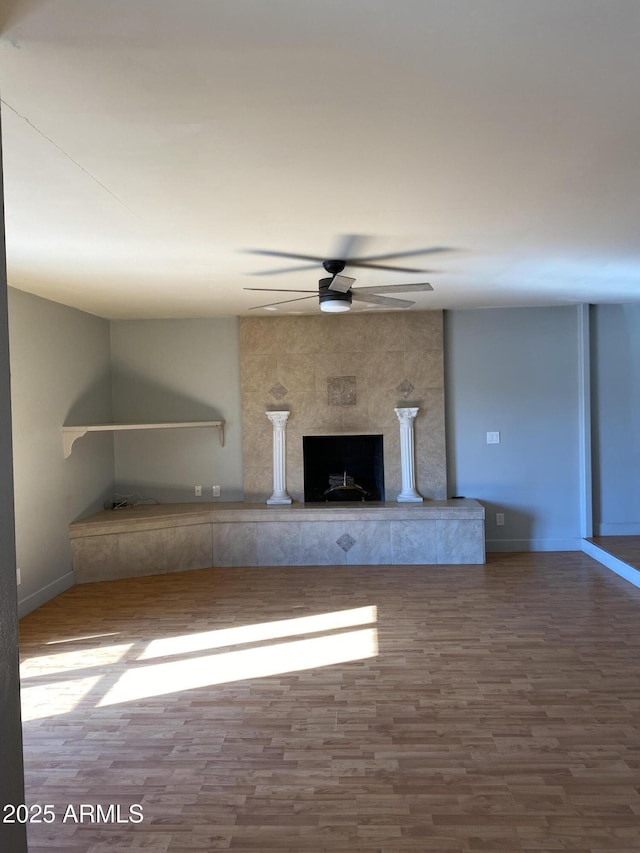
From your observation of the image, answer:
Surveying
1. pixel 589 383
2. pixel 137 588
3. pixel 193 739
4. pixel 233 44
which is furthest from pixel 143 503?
pixel 233 44

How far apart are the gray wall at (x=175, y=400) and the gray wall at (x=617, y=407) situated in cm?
367

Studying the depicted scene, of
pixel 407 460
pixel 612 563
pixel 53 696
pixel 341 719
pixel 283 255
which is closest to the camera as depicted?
pixel 341 719

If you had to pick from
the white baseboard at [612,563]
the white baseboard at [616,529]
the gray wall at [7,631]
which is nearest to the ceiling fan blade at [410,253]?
the gray wall at [7,631]

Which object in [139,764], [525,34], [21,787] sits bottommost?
[139,764]

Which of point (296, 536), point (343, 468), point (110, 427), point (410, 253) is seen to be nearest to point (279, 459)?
point (343, 468)

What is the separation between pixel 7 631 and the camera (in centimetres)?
151

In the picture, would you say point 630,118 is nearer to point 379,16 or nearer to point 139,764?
point 379,16

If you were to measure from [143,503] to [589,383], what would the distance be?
471cm

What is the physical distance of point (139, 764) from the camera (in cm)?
262

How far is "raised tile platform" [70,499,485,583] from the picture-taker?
5730 millimetres

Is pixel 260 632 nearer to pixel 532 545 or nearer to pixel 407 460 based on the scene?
pixel 407 460

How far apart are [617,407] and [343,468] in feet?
9.33

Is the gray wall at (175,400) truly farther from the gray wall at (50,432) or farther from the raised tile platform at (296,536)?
the raised tile platform at (296,536)

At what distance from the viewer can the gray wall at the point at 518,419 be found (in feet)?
20.5
